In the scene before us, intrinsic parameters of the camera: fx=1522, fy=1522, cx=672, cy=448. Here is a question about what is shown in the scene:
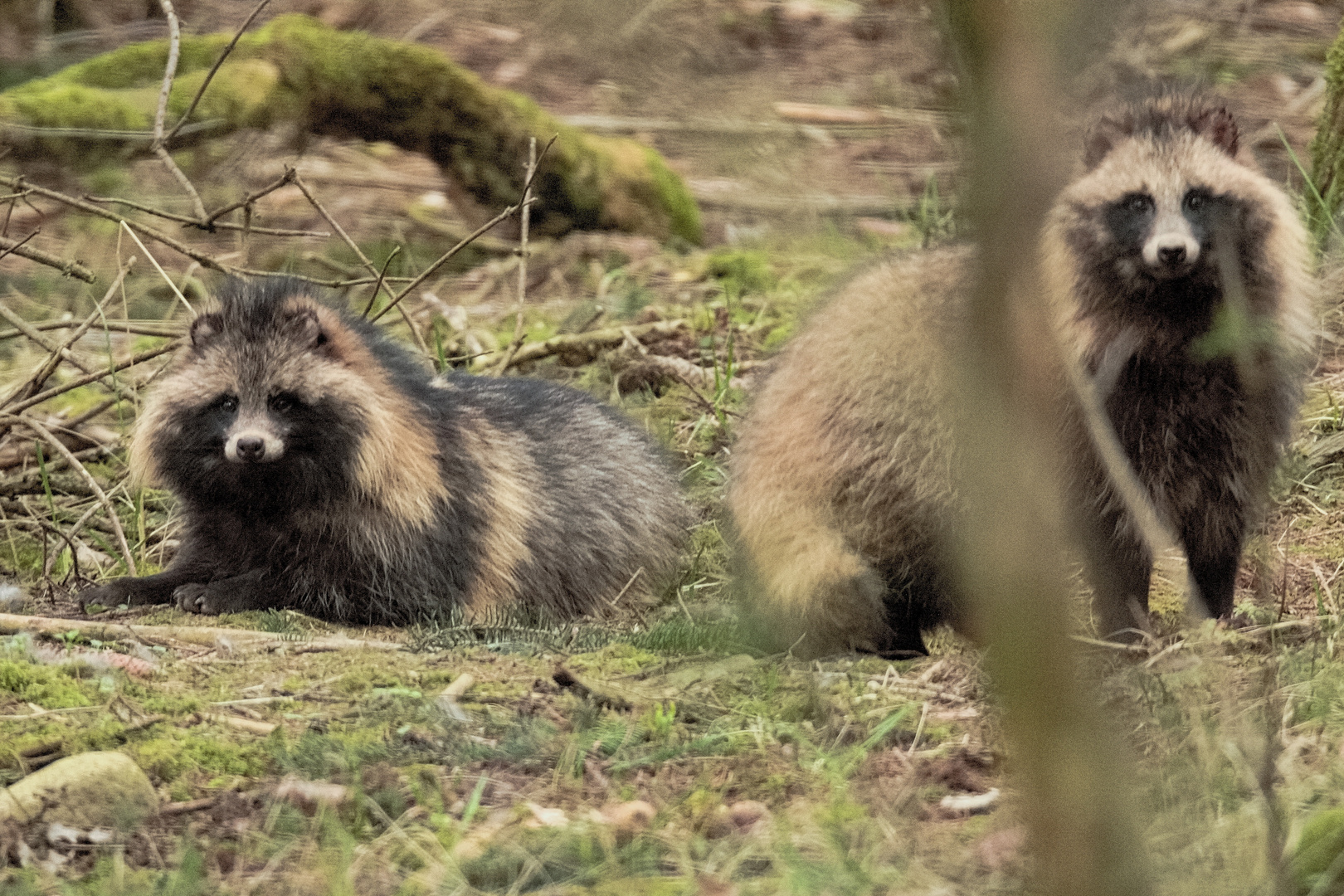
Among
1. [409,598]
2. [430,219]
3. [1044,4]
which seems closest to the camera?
[1044,4]

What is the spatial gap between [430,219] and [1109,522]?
719 centimetres

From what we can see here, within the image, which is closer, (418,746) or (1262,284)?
(418,746)

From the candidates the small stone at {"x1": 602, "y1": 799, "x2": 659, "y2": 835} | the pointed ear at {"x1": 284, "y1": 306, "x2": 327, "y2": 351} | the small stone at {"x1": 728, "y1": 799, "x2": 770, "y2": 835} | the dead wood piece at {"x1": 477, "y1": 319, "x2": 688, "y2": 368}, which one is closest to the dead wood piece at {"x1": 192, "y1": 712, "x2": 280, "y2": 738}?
the small stone at {"x1": 602, "y1": 799, "x2": 659, "y2": 835}

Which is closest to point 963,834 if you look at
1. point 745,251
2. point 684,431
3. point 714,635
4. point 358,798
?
point 358,798

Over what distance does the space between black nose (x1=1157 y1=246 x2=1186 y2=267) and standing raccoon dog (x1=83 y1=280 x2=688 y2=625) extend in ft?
9.01

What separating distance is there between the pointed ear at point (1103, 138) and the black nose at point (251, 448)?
2.93 meters

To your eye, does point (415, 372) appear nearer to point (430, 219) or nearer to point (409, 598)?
point (409, 598)

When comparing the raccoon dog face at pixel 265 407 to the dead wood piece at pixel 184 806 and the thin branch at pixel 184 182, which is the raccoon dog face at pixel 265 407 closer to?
the thin branch at pixel 184 182

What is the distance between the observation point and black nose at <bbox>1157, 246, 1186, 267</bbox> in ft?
13.5

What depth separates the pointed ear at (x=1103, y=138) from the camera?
4340 millimetres

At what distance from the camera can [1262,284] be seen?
172 inches

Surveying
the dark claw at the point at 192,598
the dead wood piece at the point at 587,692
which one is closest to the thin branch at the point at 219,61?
the dark claw at the point at 192,598

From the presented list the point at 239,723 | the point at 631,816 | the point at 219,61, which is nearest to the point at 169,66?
the point at 219,61

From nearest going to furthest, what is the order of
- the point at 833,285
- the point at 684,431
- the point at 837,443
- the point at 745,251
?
the point at 837,443
the point at 833,285
the point at 684,431
the point at 745,251
